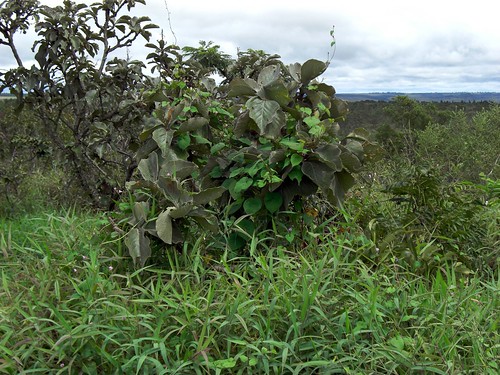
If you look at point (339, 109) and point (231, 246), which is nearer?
point (231, 246)

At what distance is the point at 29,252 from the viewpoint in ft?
10.1

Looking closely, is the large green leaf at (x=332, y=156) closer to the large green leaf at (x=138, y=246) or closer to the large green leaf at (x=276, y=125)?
the large green leaf at (x=276, y=125)

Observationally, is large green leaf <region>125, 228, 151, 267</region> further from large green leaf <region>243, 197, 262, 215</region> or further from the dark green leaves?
the dark green leaves

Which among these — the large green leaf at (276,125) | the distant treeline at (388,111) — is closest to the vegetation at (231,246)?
the large green leaf at (276,125)

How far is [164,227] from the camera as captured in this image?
99.0 inches

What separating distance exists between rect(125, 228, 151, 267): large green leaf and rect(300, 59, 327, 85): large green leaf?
1343mm

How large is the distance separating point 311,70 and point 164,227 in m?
1.28

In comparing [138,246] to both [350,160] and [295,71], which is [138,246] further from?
[295,71]

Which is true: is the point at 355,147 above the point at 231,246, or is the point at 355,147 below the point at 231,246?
above

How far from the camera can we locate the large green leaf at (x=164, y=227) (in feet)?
8.15

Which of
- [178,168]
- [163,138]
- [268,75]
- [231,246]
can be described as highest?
[268,75]

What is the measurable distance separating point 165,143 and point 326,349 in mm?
1399

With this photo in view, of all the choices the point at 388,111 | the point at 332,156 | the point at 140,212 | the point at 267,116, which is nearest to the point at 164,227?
the point at 140,212

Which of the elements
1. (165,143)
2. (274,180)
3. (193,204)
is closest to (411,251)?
(274,180)
